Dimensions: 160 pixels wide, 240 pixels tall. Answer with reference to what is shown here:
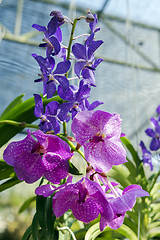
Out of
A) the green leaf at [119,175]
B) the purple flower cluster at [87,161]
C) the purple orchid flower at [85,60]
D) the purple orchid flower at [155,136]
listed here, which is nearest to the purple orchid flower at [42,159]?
the purple flower cluster at [87,161]

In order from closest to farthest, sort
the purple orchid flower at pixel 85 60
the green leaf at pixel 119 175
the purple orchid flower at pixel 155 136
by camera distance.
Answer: the purple orchid flower at pixel 85 60 < the green leaf at pixel 119 175 < the purple orchid flower at pixel 155 136

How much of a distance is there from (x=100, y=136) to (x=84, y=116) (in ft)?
0.11

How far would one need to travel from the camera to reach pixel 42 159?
1.11ft

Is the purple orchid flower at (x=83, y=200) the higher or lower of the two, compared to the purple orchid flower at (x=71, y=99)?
lower

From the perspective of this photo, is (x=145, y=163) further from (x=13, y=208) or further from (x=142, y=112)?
(x=142, y=112)

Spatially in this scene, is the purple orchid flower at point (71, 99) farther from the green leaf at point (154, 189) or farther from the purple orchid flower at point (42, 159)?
the green leaf at point (154, 189)

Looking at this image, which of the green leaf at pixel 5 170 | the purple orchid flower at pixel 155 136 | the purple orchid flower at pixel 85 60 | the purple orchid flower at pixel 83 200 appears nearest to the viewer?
the purple orchid flower at pixel 83 200

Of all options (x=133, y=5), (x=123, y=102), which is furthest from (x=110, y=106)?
(x=133, y=5)

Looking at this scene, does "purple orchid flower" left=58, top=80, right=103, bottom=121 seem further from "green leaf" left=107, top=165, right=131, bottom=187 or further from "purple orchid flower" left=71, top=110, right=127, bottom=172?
"green leaf" left=107, top=165, right=131, bottom=187

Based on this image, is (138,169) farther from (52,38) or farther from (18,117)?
(52,38)

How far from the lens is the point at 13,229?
3.84 ft

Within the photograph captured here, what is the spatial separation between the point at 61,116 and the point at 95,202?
14 centimetres

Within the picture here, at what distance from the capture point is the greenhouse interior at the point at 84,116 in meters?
0.33

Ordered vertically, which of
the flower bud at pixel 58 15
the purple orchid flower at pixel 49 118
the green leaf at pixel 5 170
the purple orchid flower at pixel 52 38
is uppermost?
the flower bud at pixel 58 15
